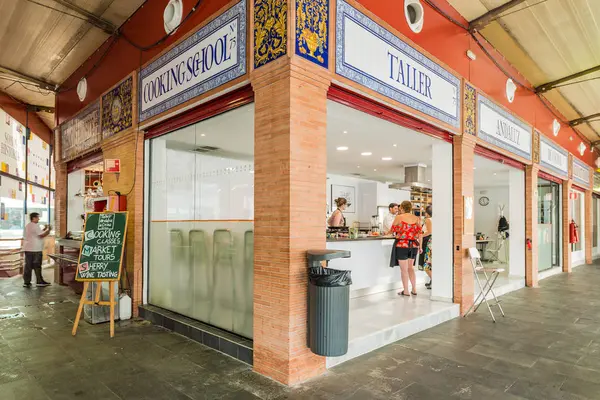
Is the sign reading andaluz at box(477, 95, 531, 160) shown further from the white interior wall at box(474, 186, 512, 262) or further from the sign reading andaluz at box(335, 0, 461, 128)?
the white interior wall at box(474, 186, 512, 262)

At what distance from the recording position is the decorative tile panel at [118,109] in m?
5.61

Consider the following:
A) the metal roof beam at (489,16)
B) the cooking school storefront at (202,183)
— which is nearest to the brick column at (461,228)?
the metal roof beam at (489,16)

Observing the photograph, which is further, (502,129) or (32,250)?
(32,250)

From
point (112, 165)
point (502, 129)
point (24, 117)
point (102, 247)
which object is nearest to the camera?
point (102, 247)

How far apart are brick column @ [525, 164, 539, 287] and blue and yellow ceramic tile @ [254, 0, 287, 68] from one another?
7335 millimetres

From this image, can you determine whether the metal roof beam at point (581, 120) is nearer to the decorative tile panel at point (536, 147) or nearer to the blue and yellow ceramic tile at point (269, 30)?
the decorative tile panel at point (536, 147)

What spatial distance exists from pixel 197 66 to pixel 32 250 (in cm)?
624

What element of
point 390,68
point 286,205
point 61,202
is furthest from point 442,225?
point 61,202

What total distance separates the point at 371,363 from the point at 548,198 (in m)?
9.45

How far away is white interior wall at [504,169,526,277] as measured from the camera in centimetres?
838

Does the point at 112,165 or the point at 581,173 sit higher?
the point at 581,173

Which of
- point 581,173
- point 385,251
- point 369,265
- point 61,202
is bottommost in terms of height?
point 369,265

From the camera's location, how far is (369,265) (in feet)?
20.5

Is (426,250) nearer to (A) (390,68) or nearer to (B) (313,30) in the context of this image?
(A) (390,68)
